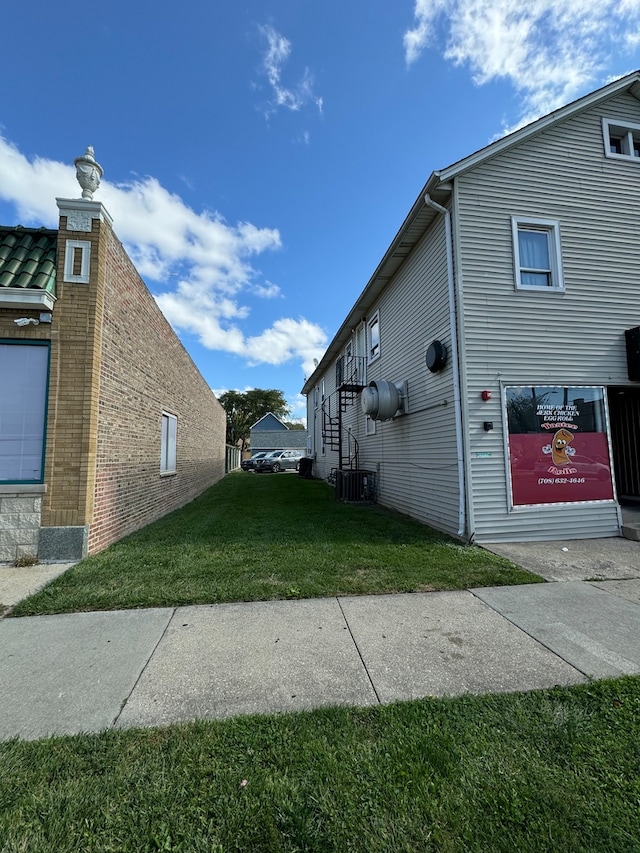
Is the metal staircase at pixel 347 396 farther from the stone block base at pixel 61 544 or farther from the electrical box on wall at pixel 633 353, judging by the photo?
the stone block base at pixel 61 544

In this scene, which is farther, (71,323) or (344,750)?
(71,323)

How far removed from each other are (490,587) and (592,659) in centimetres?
153

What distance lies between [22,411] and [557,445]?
8.18 m

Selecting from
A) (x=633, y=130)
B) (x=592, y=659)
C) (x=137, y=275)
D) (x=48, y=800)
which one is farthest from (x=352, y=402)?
(x=48, y=800)

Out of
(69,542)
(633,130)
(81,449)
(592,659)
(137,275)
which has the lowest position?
(592,659)

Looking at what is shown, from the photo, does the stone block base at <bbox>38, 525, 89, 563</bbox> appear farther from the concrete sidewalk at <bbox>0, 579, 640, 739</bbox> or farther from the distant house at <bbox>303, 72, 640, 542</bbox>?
the distant house at <bbox>303, 72, 640, 542</bbox>

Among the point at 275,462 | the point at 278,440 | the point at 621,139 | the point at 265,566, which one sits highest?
the point at 621,139

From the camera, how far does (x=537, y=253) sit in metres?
7.12

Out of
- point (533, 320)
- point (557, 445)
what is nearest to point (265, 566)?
point (557, 445)

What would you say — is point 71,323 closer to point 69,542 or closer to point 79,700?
point 69,542

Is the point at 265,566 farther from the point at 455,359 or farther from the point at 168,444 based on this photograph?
the point at 168,444

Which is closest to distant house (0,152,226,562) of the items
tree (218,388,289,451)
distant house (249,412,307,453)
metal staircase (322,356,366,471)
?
metal staircase (322,356,366,471)

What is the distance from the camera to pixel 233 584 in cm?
442

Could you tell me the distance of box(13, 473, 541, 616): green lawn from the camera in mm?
4141
